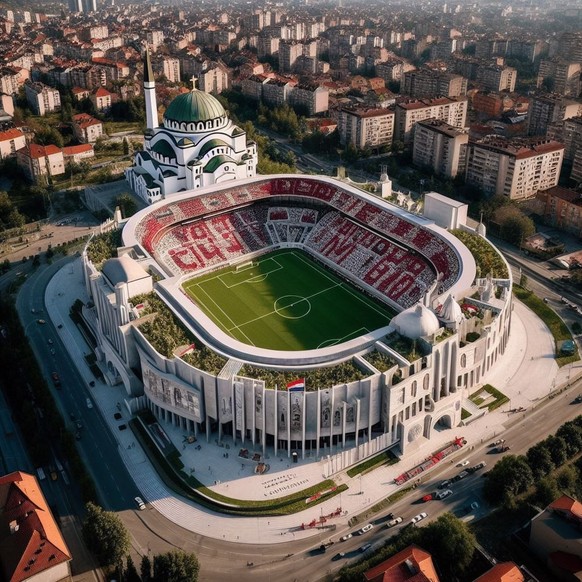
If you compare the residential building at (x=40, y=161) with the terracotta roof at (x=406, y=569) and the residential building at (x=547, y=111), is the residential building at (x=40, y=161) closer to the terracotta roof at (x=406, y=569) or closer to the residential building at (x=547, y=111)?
the terracotta roof at (x=406, y=569)

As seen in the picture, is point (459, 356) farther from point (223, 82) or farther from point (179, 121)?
point (223, 82)

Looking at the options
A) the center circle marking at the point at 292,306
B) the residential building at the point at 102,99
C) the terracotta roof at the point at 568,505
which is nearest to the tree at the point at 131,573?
the terracotta roof at the point at 568,505

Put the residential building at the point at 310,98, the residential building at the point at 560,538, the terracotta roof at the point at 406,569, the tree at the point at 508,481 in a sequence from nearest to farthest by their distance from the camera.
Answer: the terracotta roof at the point at 406,569 < the residential building at the point at 560,538 < the tree at the point at 508,481 < the residential building at the point at 310,98

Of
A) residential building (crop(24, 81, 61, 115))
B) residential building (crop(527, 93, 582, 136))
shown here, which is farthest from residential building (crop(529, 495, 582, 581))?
residential building (crop(24, 81, 61, 115))

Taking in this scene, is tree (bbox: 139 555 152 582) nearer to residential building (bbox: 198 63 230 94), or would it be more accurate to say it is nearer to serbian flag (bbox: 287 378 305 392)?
serbian flag (bbox: 287 378 305 392)

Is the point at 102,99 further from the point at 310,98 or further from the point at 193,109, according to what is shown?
the point at 193,109

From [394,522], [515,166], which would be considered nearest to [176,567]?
[394,522]
